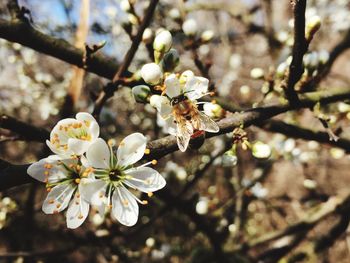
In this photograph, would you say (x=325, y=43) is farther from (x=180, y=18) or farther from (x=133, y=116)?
(x=180, y=18)

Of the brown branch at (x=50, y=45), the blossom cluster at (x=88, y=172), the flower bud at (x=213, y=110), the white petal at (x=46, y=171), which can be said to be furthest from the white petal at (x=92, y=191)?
the brown branch at (x=50, y=45)

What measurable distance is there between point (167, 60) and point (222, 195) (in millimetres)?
3095

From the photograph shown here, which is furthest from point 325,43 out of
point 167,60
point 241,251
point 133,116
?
point 167,60

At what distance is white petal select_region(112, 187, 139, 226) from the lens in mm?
1350

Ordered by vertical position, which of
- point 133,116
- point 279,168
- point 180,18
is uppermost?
point 133,116

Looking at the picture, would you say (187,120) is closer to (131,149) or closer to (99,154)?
(131,149)

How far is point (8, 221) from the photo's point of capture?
2.73 metres

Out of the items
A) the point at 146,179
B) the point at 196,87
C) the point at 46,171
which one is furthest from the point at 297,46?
the point at 46,171

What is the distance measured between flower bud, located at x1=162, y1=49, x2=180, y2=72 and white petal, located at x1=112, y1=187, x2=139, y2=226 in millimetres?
529

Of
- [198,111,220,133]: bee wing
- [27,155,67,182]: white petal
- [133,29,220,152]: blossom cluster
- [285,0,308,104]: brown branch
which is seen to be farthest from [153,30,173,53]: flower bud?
[27,155,67,182]: white petal

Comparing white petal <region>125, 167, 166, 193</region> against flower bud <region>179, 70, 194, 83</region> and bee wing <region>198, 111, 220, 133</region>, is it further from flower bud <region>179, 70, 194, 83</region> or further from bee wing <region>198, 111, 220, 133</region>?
flower bud <region>179, 70, 194, 83</region>

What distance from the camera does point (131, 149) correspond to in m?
1.28

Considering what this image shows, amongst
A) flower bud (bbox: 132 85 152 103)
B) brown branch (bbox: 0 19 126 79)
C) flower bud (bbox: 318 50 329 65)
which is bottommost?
flower bud (bbox: 132 85 152 103)

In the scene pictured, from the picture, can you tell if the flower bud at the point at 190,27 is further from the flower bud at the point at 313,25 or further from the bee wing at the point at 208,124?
the bee wing at the point at 208,124
